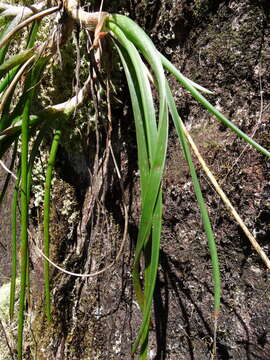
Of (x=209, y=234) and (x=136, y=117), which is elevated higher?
(x=136, y=117)

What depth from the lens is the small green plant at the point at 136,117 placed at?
0.47 m

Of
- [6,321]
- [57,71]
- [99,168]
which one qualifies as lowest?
[6,321]

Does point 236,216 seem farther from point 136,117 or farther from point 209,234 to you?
point 136,117

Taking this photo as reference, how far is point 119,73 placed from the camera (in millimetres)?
824

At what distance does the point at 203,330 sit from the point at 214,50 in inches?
18.5

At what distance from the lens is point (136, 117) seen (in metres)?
0.55

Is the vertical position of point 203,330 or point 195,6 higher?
point 195,6

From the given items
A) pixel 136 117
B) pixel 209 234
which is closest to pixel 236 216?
pixel 209 234

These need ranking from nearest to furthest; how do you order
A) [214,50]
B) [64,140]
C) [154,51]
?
[154,51] < [214,50] < [64,140]

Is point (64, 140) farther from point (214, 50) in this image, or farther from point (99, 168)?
point (214, 50)

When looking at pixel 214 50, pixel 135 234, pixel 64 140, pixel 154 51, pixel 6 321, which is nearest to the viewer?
pixel 154 51

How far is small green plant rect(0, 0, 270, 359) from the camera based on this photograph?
0.47 m

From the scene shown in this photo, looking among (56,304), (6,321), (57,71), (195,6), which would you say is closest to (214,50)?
(195,6)

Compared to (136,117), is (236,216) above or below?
below
